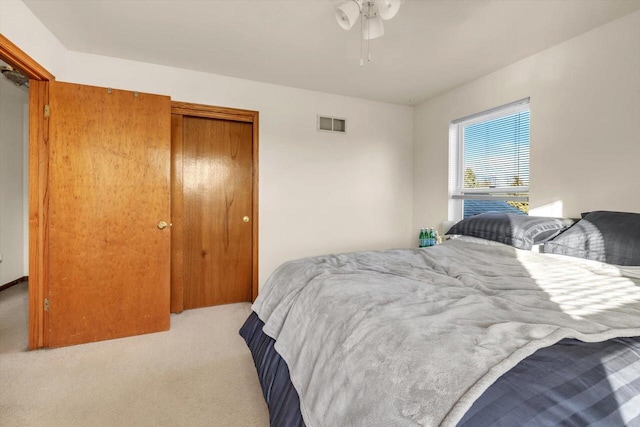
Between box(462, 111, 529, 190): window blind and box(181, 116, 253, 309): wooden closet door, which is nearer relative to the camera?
box(462, 111, 529, 190): window blind

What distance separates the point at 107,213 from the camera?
2490mm

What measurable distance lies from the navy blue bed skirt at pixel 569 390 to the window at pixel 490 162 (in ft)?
7.87

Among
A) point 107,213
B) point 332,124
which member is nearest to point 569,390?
point 107,213

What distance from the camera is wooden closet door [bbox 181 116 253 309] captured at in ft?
10.5

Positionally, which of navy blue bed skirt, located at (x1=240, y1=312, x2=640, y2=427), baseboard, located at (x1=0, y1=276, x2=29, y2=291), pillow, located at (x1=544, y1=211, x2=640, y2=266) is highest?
pillow, located at (x1=544, y1=211, x2=640, y2=266)

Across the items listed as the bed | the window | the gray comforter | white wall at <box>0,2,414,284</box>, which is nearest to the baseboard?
white wall at <box>0,2,414,284</box>

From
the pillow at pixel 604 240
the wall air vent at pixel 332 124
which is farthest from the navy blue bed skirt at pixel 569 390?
the wall air vent at pixel 332 124

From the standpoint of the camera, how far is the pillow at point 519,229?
7.23 feet

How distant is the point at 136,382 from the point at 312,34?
2757 mm

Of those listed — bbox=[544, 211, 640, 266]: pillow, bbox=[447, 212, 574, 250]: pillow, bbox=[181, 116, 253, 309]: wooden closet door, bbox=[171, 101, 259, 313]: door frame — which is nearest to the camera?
bbox=[544, 211, 640, 266]: pillow

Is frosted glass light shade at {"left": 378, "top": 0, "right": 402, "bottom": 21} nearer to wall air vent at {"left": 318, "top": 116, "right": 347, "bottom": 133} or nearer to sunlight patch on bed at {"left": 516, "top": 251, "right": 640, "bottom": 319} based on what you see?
sunlight patch on bed at {"left": 516, "top": 251, "right": 640, "bottom": 319}

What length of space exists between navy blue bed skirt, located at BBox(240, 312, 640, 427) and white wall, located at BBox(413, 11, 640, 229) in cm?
190

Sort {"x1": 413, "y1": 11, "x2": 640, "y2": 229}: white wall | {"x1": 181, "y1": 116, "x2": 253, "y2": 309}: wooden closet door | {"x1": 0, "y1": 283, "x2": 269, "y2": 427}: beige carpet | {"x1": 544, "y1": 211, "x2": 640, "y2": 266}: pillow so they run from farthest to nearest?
1. {"x1": 181, "y1": 116, "x2": 253, "y2": 309}: wooden closet door
2. {"x1": 413, "y1": 11, "x2": 640, "y2": 229}: white wall
3. {"x1": 544, "y1": 211, "x2": 640, "y2": 266}: pillow
4. {"x1": 0, "y1": 283, "x2": 269, "y2": 427}: beige carpet

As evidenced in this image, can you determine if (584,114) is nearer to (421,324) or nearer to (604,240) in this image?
(604,240)
